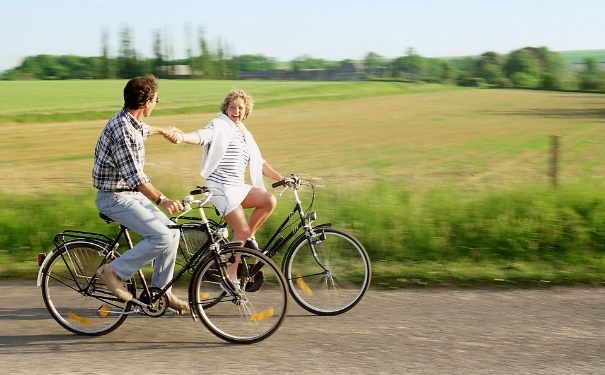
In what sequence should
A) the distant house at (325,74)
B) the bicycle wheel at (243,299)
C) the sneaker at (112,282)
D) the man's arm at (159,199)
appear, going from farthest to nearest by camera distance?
the distant house at (325,74)
the sneaker at (112,282)
the bicycle wheel at (243,299)
the man's arm at (159,199)

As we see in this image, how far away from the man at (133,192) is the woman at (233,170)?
57cm

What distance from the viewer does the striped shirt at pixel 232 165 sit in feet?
19.2

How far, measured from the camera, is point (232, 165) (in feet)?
19.3

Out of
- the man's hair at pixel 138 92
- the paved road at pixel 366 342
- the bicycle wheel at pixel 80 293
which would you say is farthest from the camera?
the bicycle wheel at pixel 80 293

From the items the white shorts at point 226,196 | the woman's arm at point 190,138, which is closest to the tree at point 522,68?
the white shorts at point 226,196

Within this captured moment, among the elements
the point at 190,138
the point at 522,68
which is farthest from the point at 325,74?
the point at 190,138

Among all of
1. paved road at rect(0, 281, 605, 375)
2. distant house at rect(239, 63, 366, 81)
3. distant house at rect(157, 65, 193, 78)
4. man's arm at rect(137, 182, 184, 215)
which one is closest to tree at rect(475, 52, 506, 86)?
distant house at rect(239, 63, 366, 81)

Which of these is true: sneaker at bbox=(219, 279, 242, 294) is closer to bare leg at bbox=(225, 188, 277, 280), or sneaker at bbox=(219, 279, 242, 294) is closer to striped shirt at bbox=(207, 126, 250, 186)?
bare leg at bbox=(225, 188, 277, 280)

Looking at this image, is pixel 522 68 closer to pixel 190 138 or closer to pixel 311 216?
pixel 311 216

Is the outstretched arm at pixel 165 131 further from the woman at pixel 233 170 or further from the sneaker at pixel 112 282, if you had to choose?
the sneaker at pixel 112 282

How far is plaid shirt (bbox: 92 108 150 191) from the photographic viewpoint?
194 inches

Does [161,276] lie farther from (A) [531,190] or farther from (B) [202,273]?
(A) [531,190]

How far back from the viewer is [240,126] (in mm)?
5984

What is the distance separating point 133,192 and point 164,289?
2.29ft
